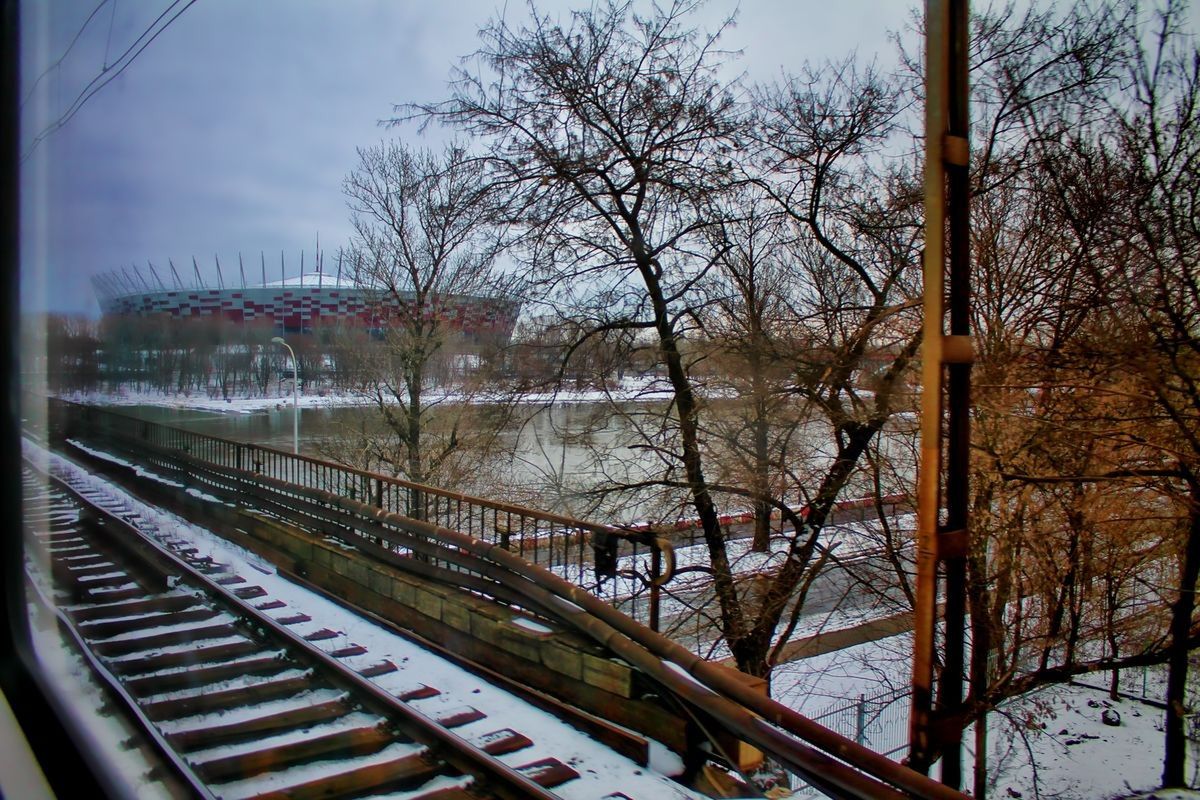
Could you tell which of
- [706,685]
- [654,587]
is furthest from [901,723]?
[654,587]

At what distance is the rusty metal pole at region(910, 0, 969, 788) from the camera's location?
3.65 feet

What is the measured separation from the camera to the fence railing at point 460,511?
11.4 feet

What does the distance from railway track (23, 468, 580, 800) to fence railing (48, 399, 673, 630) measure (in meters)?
0.37

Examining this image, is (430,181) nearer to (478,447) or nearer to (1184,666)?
(478,447)

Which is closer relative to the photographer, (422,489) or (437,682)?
(437,682)

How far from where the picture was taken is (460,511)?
16.8ft

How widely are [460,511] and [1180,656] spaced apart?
161 inches

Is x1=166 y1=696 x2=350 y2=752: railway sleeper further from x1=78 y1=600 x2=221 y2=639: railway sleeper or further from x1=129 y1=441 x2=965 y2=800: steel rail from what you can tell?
x1=129 y1=441 x2=965 y2=800: steel rail

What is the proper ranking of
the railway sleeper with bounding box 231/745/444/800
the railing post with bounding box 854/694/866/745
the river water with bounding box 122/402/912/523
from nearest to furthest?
Result: the railway sleeper with bounding box 231/745/444/800 < the railing post with bounding box 854/694/866/745 < the river water with bounding box 122/402/912/523

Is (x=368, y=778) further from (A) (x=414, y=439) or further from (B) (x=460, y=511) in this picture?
(A) (x=414, y=439)

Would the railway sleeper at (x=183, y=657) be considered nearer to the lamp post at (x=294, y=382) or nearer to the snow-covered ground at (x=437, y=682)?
the snow-covered ground at (x=437, y=682)

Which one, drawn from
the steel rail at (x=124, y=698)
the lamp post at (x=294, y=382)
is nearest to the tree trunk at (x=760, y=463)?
the lamp post at (x=294, y=382)

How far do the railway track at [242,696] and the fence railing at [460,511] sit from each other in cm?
37

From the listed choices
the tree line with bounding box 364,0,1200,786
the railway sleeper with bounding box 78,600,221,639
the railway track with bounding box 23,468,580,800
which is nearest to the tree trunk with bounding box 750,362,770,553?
the tree line with bounding box 364,0,1200,786
